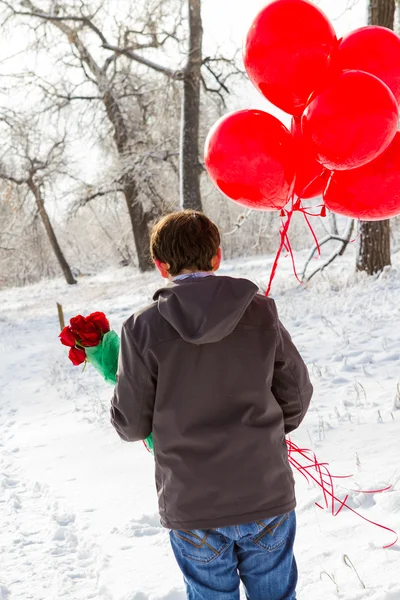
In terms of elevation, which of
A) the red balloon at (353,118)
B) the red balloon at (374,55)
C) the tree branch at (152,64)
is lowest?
the red balloon at (353,118)

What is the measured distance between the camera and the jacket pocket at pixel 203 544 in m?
1.89

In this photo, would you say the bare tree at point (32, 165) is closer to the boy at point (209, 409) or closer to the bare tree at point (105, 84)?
the bare tree at point (105, 84)

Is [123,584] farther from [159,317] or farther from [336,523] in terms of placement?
[159,317]

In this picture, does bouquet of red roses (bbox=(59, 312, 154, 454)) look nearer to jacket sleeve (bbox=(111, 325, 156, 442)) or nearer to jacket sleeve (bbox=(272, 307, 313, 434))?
jacket sleeve (bbox=(111, 325, 156, 442))

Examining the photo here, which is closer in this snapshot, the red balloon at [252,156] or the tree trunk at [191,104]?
the red balloon at [252,156]

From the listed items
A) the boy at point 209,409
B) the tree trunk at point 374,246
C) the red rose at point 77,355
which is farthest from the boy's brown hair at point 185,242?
the tree trunk at point 374,246

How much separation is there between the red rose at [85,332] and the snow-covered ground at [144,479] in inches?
52.1

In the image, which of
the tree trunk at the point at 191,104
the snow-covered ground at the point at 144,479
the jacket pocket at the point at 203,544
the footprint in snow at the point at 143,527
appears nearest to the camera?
the jacket pocket at the point at 203,544

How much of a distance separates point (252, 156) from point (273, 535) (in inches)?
60.6

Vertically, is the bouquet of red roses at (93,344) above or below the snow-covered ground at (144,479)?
above

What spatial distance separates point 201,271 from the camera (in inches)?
77.3

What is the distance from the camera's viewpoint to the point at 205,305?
5.96ft

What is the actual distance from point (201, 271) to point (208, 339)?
0.92ft

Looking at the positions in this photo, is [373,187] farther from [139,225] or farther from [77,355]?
[139,225]
